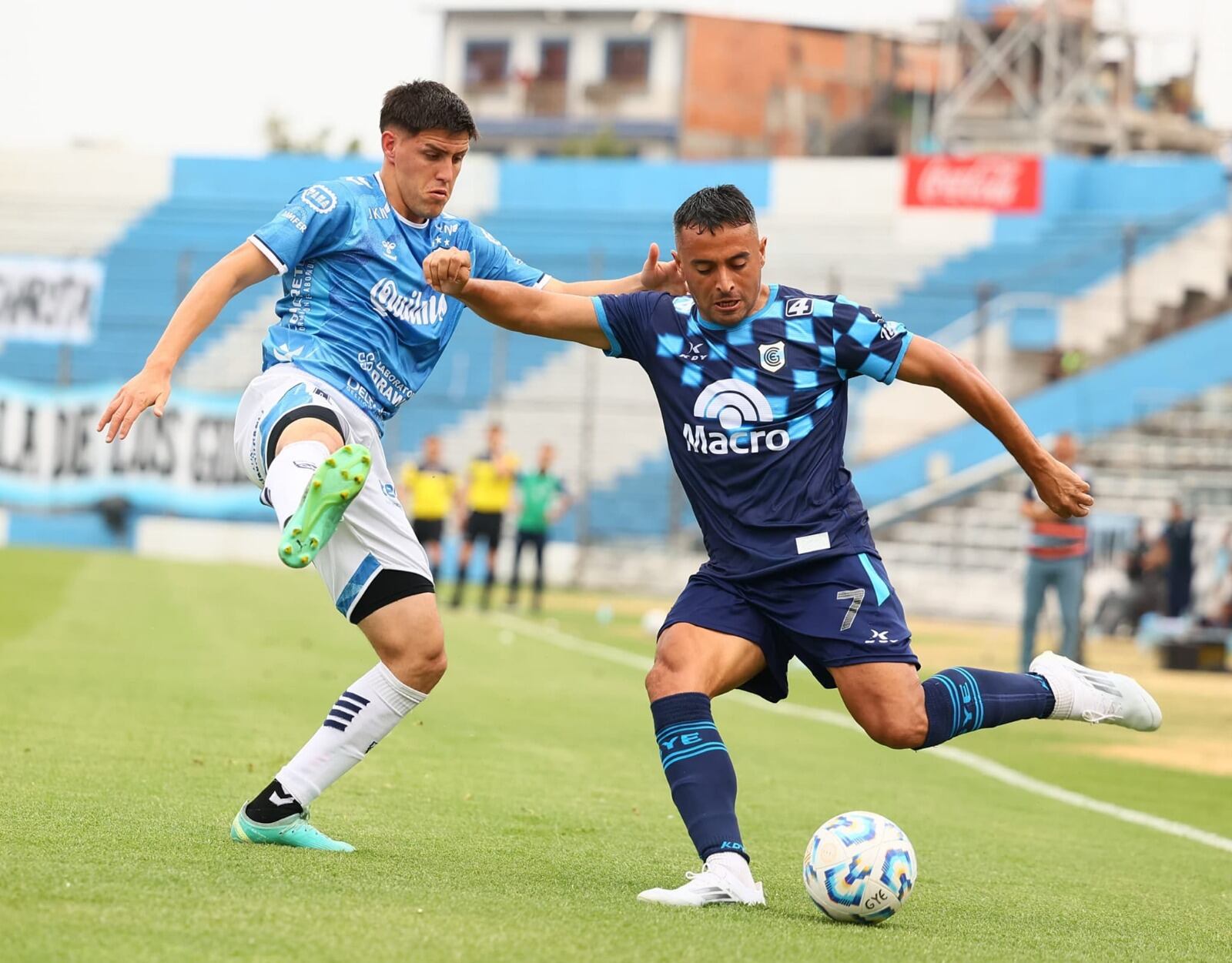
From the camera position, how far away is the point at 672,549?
27812 mm

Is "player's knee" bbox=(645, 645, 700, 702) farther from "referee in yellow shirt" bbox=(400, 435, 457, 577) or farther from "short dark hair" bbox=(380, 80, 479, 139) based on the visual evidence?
"referee in yellow shirt" bbox=(400, 435, 457, 577)

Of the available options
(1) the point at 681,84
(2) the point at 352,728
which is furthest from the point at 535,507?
(1) the point at 681,84

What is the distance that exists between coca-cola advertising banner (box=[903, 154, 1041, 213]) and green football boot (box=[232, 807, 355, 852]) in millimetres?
28711

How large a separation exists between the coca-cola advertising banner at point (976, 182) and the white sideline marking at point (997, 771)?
17963 millimetres

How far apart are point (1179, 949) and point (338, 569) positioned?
2.70m

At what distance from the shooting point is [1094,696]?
568 cm

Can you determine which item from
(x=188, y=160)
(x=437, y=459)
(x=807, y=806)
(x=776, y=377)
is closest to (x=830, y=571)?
(x=776, y=377)

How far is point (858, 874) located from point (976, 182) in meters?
29.1

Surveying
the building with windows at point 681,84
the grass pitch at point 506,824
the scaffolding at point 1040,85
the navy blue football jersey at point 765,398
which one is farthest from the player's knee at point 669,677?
the building with windows at point 681,84

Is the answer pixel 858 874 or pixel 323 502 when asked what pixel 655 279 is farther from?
pixel 858 874

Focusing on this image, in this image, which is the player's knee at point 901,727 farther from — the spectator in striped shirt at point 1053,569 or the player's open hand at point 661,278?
the spectator in striped shirt at point 1053,569

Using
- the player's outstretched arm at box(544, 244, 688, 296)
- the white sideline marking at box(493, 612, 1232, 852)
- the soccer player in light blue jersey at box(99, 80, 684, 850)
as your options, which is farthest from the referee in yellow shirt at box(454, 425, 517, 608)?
the soccer player in light blue jersey at box(99, 80, 684, 850)

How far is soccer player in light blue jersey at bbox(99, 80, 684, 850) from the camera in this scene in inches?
205

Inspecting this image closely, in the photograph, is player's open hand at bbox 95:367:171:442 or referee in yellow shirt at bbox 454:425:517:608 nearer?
player's open hand at bbox 95:367:171:442
